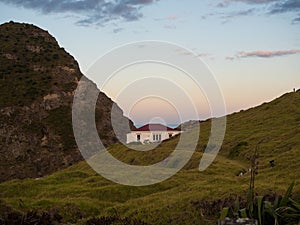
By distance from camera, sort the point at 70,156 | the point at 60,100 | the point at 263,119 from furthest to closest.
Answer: the point at 60,100 → the point at 70,156 → the point at 263,119

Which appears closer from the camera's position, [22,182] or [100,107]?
[22,182]

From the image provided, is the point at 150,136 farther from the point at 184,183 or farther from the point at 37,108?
the point at 184,183

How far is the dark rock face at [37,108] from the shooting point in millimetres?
100312

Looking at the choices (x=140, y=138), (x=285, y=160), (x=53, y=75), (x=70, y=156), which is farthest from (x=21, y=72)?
(x=285, y=160)

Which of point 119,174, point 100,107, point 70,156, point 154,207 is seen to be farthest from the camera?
point 100,107

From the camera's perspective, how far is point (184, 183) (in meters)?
28.7

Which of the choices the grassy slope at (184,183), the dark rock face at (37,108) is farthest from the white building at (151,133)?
the dark rock face at (37,108)

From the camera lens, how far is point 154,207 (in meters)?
19.6

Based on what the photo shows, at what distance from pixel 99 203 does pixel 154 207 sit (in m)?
5.45

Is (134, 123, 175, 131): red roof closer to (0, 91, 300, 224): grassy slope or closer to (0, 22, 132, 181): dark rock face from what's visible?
(0, 91, 300, 224): grassy slope

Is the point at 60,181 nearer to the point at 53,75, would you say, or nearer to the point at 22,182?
the point at 22,182

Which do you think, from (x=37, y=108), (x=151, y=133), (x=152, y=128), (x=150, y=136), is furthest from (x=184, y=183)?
(x=37, y=108)

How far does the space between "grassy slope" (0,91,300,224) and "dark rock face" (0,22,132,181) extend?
42.8 m

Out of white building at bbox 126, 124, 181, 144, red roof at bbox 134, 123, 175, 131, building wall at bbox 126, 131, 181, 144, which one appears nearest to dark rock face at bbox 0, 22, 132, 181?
building wall at bbox 126, 131, 181, 144
